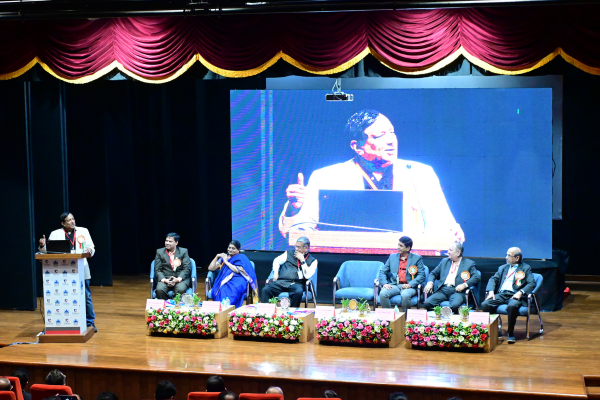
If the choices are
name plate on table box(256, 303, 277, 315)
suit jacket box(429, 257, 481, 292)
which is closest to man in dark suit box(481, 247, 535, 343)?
suit jacket box(429, 257, 481, 292)

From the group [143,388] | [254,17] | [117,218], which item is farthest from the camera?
[117,218]

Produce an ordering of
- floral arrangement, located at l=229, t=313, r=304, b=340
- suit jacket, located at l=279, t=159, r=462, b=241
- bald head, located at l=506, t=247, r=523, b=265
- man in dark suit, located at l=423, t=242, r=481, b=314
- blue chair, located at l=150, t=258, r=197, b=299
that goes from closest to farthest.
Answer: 1. floral arrangement, located at l=229, t=313, r=304, b=340
2. bald head, located at l=506, t=247, r=523, b=265
3. man in dark suit, located at l=423, t=242, r=481, b=314
4. blue chair, located at l=150, t=258, r=197, b=299
5. suit jacket, located at l=279, t=159, r=462, b=241

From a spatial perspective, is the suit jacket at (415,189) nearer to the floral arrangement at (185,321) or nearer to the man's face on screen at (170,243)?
the man's face on screen at (170,243)

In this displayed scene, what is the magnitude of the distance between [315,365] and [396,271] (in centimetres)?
188

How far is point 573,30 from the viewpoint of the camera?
7.41 m

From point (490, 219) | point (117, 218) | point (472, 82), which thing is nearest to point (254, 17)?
point (472, 82)

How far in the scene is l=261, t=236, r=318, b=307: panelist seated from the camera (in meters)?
8.48

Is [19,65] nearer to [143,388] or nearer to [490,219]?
[143,388]

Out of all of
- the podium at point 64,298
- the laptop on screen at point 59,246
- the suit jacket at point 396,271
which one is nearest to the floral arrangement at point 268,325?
the suit jacket at point 396,271

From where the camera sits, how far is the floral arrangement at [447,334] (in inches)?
280

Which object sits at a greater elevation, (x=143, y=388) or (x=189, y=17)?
(x=189, y=17)

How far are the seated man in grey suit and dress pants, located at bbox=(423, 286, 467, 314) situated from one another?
0.19 meters

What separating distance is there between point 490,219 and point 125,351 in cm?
436

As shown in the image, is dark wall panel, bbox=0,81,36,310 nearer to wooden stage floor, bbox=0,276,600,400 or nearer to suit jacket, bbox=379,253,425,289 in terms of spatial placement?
wooden stage floor, bbox=0,276,600,400
